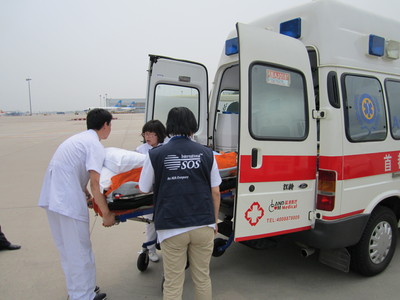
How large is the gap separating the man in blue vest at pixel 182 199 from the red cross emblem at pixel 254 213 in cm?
39

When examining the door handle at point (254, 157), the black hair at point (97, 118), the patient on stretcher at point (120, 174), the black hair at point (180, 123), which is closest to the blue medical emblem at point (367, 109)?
the door handle at point (254, 157)

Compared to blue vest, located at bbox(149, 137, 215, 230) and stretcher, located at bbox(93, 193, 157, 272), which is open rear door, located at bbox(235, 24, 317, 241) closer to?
blue vest, located at bbox(149, 137, 215, 230)

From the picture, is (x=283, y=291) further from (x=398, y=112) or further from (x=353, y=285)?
(x=398, y=112)

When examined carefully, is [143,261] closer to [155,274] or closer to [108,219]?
[155,274]

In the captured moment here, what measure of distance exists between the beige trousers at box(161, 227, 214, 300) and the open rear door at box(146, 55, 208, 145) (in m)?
2.23

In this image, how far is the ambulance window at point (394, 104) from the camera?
3445 millimetres

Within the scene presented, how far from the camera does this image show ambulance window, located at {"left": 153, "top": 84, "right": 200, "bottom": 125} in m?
4.41

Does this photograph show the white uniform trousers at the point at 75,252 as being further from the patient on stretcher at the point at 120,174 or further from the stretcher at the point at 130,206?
the patient on stretcher at the point at 120,174

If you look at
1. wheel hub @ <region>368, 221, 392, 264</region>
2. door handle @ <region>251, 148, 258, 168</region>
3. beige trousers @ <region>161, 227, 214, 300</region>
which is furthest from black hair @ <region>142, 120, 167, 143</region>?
wheel hub @ <region>368, 221, 392, 264</region>

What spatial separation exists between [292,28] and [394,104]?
1.52 meters

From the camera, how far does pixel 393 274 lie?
11.4 ft

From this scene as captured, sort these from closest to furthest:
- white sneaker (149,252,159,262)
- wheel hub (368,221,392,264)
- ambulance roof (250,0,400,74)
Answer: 1. ambulance roof (250,0,400,74)
2. wheel hub (368,221,392,264)
3. white sneaker (149,252,159,262)

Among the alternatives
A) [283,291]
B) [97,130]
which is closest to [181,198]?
[97,130]

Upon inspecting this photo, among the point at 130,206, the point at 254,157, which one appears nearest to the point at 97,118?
the point at 130,206
